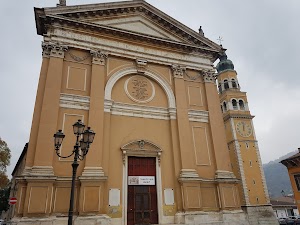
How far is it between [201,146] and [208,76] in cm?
551

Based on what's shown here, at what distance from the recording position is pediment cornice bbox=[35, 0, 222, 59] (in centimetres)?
1531

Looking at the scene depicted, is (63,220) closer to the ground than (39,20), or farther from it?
closer to the ground

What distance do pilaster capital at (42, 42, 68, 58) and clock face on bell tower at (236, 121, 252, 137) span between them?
30.1 meters

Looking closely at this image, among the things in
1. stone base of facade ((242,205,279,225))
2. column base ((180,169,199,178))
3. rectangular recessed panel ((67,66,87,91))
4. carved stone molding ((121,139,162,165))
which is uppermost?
rectangular recessed panel ((67,66,87,91))

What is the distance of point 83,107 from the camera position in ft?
47.7

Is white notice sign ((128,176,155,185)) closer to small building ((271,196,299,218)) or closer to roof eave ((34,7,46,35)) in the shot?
roof eave ((34,7,46,35))

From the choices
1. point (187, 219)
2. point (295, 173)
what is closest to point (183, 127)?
point (187, 219)

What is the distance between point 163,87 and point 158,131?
3.19 metres

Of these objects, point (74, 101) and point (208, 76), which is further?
point (208, 76)

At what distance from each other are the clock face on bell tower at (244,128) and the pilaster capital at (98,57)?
27959mm

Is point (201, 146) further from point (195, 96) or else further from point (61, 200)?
point (61, 200)

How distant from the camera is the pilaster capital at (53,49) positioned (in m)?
14.8

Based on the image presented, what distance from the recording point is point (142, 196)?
14.3m

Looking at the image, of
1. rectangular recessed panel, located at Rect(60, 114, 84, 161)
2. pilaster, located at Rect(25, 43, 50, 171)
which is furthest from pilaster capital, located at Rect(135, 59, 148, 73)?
pilaster, located at Rect(25, 43, 50, 171)
